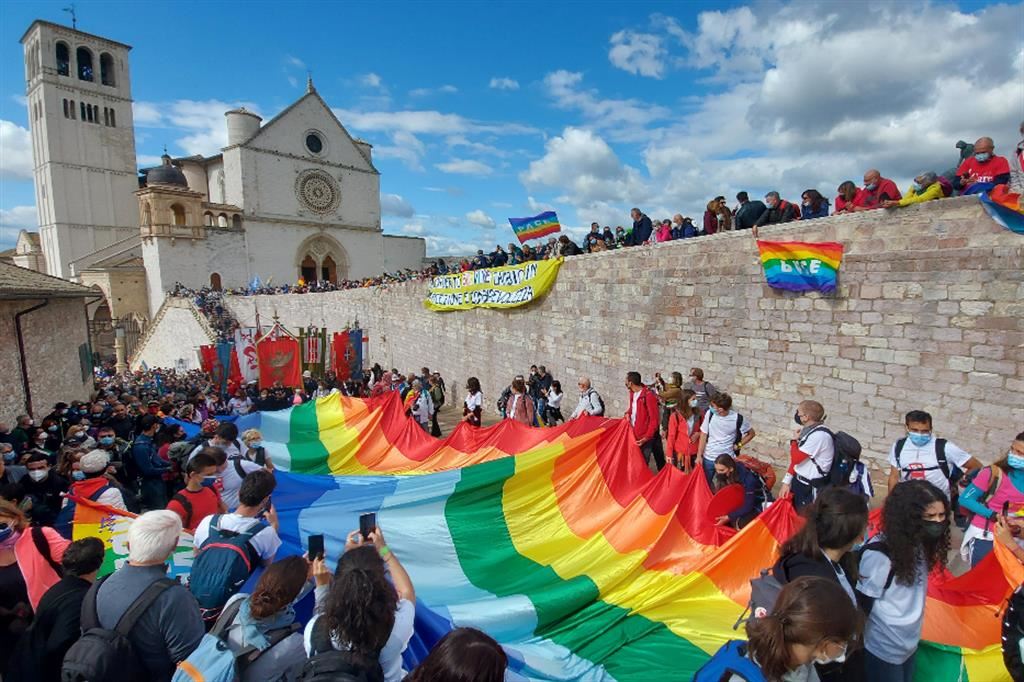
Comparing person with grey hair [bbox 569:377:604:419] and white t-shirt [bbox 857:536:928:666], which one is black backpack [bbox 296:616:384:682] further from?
person with grey hair [bbox 569:377:604:419]

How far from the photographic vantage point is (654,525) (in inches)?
183

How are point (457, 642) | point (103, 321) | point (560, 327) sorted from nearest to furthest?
point (457, 642) → point (560, 327) → point (103, 321)

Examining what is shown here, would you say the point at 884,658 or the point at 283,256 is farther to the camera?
the point at 283,256

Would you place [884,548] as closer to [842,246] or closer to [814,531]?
[814,531]

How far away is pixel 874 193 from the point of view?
732 cm

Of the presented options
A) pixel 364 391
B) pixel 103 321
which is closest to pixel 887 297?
pixel 364 391

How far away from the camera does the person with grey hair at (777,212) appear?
8.51 meters

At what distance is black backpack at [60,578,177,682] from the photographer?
2.16 metres

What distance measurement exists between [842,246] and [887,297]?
0.89 meters

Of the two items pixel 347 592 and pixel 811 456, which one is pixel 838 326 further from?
pixel 347 592

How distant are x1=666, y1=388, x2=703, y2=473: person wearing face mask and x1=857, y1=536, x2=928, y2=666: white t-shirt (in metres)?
4.64

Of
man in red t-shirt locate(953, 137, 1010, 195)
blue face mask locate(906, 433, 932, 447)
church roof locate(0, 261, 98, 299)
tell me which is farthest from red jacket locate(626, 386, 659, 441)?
church roof locate(0, 261, 98, 299)

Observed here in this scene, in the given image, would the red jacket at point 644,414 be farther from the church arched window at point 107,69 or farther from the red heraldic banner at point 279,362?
the church arched window at point 107,69

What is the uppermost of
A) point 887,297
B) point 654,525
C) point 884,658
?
point 887,297
